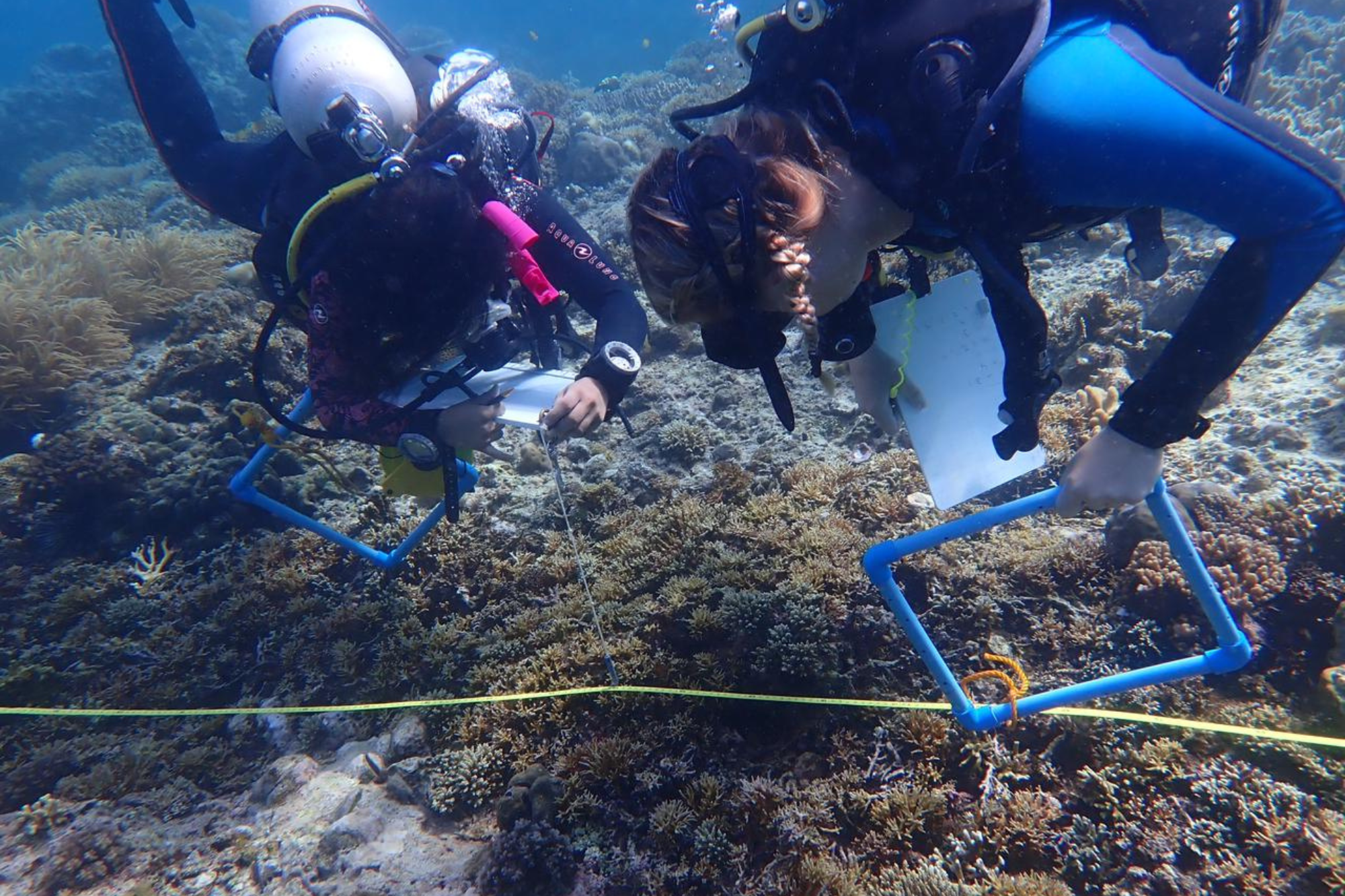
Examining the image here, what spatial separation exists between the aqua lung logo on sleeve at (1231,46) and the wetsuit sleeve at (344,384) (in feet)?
11.1

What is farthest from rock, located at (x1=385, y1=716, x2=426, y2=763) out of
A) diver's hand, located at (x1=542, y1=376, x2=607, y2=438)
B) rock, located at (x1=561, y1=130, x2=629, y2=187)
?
rock, located at (x1=561, y1=130, x2=629, y2=187)

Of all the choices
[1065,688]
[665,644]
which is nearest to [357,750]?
[665,644]

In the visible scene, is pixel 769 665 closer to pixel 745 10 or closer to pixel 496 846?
pixel 496 846

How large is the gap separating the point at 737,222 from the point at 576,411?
1.65 metres

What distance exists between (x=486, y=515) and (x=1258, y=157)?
15.8ft

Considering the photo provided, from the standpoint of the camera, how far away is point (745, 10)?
108 ft

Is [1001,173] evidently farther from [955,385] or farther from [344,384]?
[344,384]

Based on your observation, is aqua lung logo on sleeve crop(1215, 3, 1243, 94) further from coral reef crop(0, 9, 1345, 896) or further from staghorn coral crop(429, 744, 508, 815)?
staghorn coral crop(429, 744, 508, 815)

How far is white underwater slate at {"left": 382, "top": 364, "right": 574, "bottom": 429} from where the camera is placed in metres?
3.14

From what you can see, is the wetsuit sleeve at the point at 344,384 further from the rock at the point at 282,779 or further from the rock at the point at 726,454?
the rock at the point at 726,454

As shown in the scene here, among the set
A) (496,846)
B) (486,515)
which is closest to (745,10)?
(486,515)

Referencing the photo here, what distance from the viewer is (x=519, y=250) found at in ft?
9.50

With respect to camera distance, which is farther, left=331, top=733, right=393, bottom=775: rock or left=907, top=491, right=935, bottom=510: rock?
left=907, top=491, right=935, bottom=510: rock

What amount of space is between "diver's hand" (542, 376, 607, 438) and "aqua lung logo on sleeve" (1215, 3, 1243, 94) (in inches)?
101
